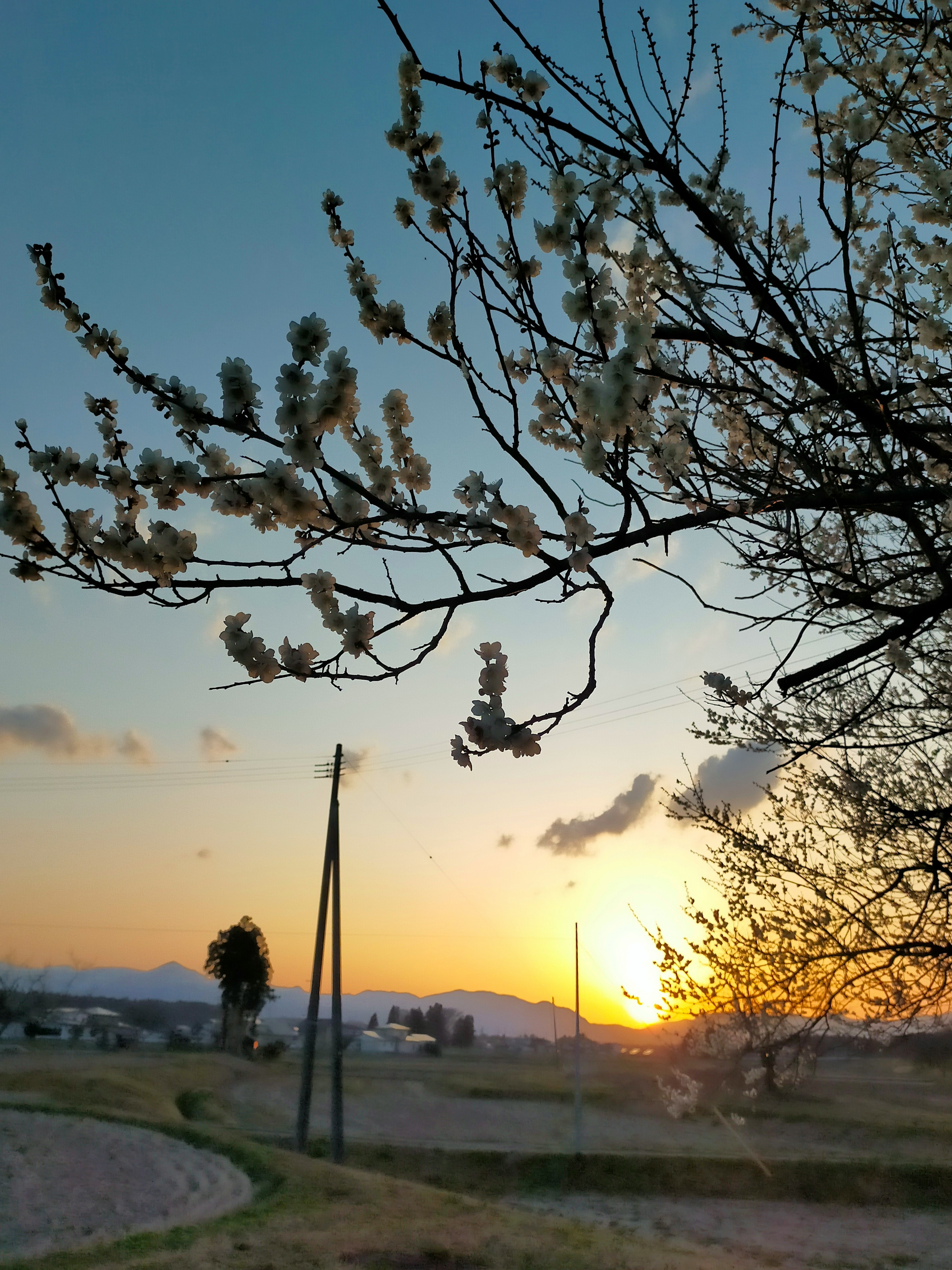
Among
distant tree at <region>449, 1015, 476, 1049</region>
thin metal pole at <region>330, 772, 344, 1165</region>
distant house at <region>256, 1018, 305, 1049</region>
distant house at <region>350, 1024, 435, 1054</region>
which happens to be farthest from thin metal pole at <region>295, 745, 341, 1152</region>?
distant tree at <region>449, 1015, 476, 1049</region>

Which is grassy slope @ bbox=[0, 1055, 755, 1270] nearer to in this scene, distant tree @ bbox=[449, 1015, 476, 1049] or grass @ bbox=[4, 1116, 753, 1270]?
grass @ bbox=[4, 1116, 753, 1270]

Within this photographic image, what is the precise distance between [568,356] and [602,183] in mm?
623

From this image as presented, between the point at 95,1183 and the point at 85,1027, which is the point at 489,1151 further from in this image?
the point at 85,1027

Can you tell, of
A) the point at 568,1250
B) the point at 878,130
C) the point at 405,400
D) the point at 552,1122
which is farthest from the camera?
the point at 552,1122

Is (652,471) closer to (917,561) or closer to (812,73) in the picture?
(917,561)

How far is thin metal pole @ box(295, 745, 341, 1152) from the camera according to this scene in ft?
60.0

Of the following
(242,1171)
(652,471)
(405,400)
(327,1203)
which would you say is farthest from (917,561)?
(242,1171)

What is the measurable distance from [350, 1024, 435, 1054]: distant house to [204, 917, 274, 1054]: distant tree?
45.8 ft

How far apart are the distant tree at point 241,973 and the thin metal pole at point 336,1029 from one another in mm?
32693

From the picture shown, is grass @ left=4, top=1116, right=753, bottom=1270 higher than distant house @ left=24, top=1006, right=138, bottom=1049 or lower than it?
higher

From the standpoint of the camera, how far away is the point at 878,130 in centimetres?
310

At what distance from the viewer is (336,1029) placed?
18.7 metres

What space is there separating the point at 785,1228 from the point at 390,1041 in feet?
210

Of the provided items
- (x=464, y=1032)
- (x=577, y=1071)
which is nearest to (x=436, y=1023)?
(x=464, y=1032)
